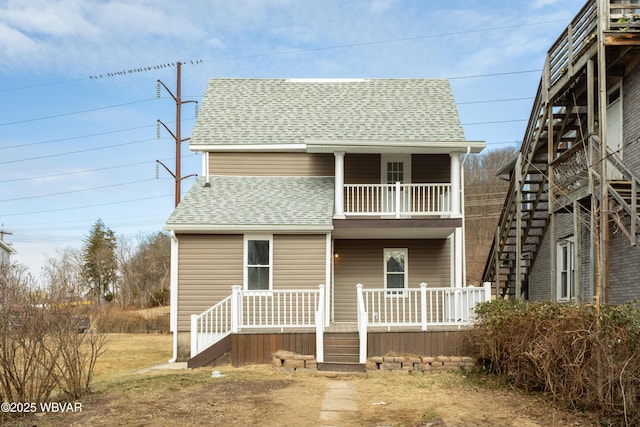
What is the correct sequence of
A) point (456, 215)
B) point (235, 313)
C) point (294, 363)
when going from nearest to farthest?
1. point (294, 363)
2. point (235, 313)
3. point (456, 215)

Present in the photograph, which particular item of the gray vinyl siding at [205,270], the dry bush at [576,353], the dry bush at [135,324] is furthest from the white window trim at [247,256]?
the dry bush at [135,324]

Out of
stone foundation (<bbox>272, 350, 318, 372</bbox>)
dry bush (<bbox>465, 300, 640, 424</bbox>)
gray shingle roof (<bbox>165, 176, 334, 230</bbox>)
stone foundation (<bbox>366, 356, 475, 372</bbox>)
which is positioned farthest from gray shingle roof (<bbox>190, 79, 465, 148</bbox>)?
dry bush (<bbox>465, 300, 640, 424</bbox>)

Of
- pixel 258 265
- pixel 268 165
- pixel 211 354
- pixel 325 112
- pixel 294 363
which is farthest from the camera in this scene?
pixel 325 112

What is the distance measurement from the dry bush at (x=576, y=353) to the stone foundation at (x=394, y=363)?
1439 millimetres

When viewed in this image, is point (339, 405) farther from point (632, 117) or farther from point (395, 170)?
point (395, 170)

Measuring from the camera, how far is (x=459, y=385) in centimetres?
1058

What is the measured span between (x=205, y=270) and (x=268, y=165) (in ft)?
13.1

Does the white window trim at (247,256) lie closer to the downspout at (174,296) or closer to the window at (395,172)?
the downspout at (174,296)

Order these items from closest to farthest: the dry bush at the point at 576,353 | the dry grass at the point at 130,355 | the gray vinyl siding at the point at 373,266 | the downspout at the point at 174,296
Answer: the dry bush at the point at 576,353, the downspout at the point at 174,296, the dry grass at the point at 130,355, the gray vinyl siding at the point at 373,266

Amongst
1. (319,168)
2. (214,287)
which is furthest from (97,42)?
(214,287)

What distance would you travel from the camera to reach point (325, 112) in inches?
753

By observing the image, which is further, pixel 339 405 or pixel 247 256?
pixel 247 256

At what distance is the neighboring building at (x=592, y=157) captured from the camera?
11.2 meters

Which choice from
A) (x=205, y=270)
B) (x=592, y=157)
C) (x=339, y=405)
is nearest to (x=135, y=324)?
(x=205, y=270)
